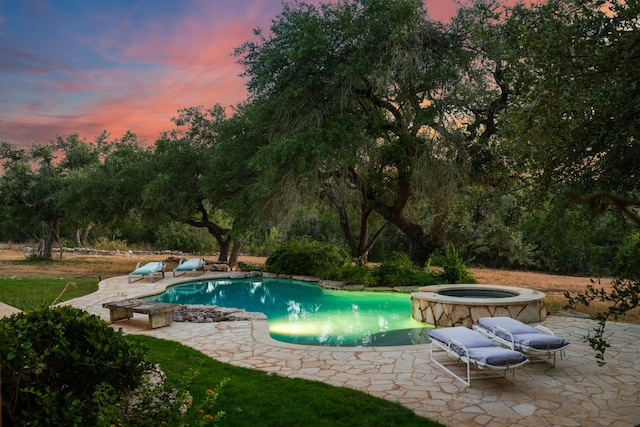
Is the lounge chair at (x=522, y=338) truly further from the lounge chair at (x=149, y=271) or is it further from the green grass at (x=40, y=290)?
the lounge chair at (x=149, y=271)

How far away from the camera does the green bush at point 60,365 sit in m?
3.52

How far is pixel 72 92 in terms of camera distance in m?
3.46

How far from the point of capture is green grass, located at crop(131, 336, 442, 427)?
4754 millimetres

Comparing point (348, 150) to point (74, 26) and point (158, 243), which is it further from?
point (158, 243)

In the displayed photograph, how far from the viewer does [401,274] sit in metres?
14.8

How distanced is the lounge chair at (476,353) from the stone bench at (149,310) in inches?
206

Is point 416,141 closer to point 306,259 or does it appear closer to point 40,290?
point 306,259

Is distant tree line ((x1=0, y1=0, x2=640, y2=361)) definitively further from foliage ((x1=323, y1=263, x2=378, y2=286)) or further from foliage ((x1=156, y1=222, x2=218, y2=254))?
foliage ((x1=156, y1=222, x2=218, y2=254))

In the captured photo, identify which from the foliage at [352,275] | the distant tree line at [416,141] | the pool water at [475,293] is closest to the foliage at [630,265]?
the distant tree line at [416,141]

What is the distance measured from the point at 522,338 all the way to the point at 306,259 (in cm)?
1132

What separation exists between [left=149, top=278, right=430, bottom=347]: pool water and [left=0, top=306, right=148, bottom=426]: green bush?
16.5 ft

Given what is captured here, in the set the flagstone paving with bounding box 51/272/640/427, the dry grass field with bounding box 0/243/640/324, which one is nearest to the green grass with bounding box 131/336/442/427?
the flagstone paving with bounding box 51/272/640/427

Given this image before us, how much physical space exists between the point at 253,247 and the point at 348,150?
1683 cm

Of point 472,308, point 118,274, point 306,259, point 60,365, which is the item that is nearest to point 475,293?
point 472,308
